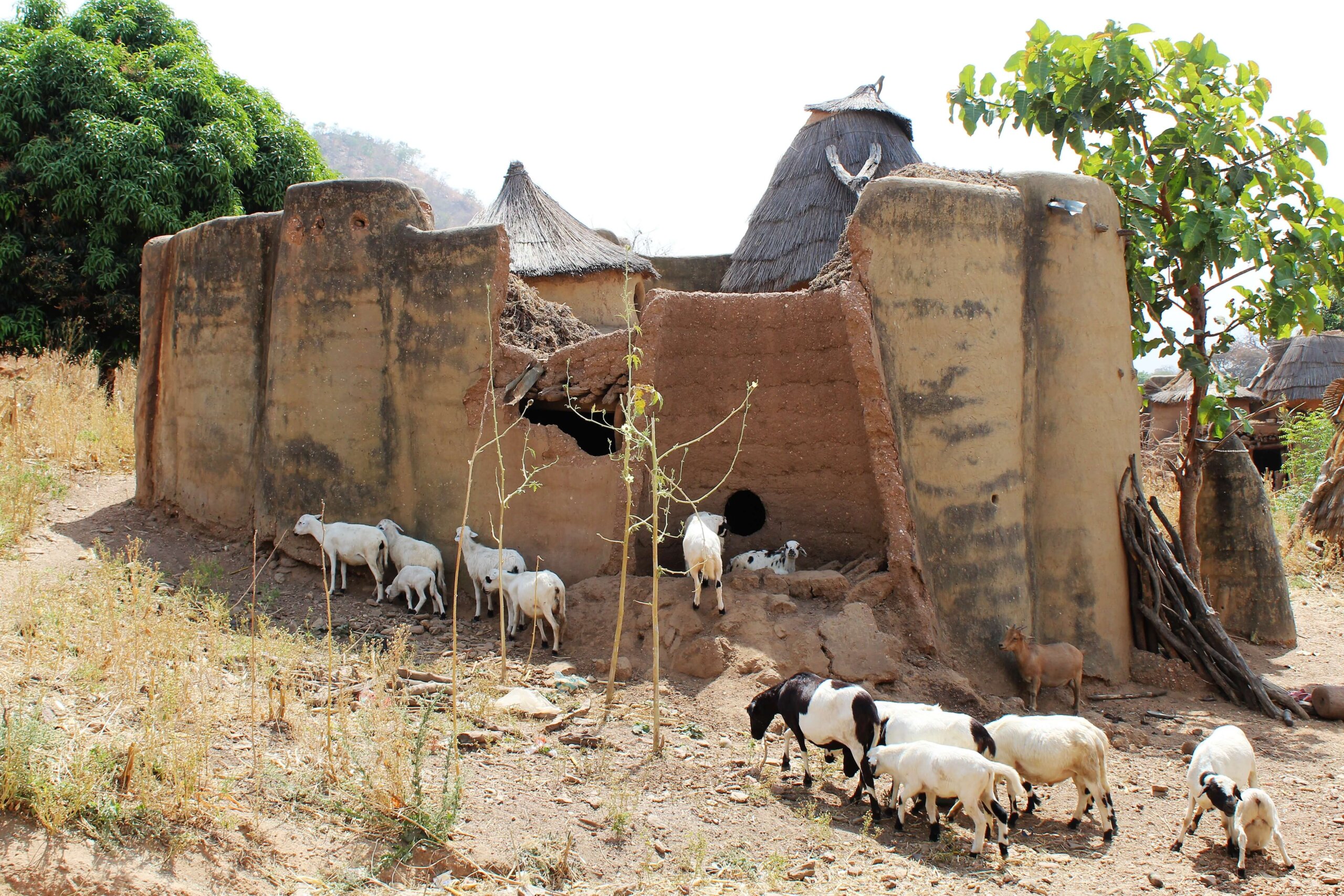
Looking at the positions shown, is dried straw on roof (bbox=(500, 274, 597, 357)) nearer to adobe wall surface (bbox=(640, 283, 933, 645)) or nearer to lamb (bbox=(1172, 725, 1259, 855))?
adobe wall surface (bbox=(640, 283, 933, 645))

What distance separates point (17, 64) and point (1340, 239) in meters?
16.6

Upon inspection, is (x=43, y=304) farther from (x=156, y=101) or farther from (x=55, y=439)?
(x=55, y=439)

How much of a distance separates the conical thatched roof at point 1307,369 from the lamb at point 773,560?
55.1 ft

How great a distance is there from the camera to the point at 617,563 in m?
8.41

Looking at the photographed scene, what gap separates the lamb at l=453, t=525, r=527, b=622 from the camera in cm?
845

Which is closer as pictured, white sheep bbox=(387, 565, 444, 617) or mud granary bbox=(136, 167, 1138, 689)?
A: mud granary bbox=(136, 167, 1138, 689)

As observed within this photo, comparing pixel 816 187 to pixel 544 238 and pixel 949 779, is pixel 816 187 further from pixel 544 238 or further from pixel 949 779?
pixel 949 779

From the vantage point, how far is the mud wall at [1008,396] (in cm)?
808

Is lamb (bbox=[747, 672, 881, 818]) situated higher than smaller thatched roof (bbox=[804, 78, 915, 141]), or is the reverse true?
smaller thatched roof (bbox=[804, 78, 915, 141])

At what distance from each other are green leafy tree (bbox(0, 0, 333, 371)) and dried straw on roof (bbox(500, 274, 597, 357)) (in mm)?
8359

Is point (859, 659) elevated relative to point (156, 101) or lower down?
lower down

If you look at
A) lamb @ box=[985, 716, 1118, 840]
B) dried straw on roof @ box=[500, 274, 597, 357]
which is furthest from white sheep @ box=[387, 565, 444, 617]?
lamb @ box=[985, 716, 1118, 840]

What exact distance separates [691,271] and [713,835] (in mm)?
12643

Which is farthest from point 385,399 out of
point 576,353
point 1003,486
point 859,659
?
point 1003,486
